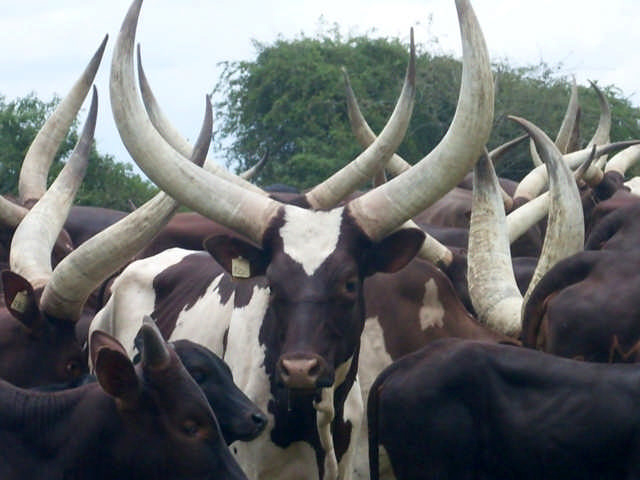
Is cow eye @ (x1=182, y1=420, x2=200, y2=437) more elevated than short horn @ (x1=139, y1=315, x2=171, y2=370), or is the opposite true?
short horn @ (x1=139, y1=315, x2=171, y2=370)

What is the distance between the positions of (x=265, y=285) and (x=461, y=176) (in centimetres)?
89

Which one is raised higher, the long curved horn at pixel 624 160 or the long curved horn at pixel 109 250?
the long curved horn at pixel 109 250

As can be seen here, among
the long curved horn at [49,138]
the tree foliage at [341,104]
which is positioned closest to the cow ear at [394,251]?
the long curved horn at [49,138]

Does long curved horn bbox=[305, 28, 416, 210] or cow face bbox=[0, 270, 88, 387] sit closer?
cow face bbox=[0, 270, 88, 387]

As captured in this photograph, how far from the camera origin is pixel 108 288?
8.80 metres

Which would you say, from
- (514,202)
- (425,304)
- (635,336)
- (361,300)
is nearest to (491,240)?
(425,304)

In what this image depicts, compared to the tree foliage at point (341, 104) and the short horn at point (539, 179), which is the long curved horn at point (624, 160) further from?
the tree foliage at point (341, 104)

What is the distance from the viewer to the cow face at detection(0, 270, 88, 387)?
278 inches

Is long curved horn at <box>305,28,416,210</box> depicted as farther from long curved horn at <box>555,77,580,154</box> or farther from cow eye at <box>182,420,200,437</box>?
long curved horn at <box>555,77,580,154</box>

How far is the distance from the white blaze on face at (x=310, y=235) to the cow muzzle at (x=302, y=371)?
1.28 feet

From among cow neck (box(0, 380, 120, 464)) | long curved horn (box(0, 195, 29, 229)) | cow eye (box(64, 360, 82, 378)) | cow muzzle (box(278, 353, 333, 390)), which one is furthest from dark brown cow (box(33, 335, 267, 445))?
long curved horn (box(0, 195, 29, 229))

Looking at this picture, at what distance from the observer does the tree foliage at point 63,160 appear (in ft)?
58.5

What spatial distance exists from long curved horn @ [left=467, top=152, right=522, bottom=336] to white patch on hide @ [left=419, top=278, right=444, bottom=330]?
0.57 feet

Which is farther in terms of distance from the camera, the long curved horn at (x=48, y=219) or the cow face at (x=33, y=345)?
the long curved horn at (x=48, y=219)
